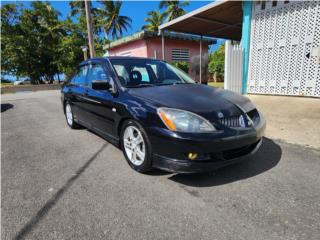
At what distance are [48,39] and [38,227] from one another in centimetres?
3173

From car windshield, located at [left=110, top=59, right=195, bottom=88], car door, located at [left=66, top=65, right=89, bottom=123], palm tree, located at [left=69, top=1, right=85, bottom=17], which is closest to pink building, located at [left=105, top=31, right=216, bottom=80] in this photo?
car door, located at [left=66, top=65, right=89, bottom=123]

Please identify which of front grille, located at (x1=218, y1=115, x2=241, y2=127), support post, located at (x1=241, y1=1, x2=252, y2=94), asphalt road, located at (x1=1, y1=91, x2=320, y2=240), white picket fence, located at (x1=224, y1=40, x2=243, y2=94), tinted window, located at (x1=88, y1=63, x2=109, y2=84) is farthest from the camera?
white picket fence, located at (x1=224, y1=40, x2=243, y2=94)

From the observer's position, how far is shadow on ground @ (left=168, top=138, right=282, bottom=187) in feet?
9.14

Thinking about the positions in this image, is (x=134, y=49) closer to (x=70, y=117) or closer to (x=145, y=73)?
(x=70, y=117)

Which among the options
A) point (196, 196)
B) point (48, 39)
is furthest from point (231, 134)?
point (48, 39)

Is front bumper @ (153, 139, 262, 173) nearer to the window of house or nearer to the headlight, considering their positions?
the headlight

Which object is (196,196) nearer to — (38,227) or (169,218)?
(169,218)

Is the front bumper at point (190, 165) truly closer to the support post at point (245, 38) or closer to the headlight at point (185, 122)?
the headlight at point (185, 122)

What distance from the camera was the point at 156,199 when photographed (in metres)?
2.46

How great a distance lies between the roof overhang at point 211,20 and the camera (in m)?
8.27

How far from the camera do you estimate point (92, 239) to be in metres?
1.90

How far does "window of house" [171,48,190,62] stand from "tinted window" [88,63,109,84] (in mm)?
12848

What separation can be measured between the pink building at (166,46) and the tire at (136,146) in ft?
41.5

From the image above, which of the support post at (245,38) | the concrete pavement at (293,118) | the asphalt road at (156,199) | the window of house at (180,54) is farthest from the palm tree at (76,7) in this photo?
the asphalt road at (156,199)
